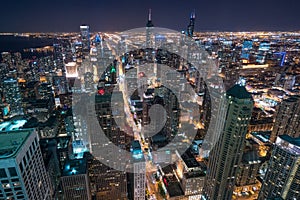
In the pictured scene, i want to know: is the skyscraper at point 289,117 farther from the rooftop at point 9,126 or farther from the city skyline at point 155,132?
the rooftop at point 9,126

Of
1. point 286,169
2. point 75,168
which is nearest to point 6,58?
point 75,168

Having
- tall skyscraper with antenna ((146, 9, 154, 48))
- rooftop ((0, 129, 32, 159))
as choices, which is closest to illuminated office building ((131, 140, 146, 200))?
rooftop ((0, 129, 32, 159))

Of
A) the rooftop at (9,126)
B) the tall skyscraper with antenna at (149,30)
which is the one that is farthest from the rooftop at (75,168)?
the tall skyscraper with antenna at (149,30)

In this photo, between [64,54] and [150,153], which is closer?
[150,153]

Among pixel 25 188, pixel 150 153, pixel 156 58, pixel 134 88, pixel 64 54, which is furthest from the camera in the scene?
pixel 64 54

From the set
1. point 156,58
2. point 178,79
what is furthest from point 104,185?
point 156,58

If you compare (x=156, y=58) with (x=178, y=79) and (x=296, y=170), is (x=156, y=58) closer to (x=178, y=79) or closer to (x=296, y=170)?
(x=178, y=79)
